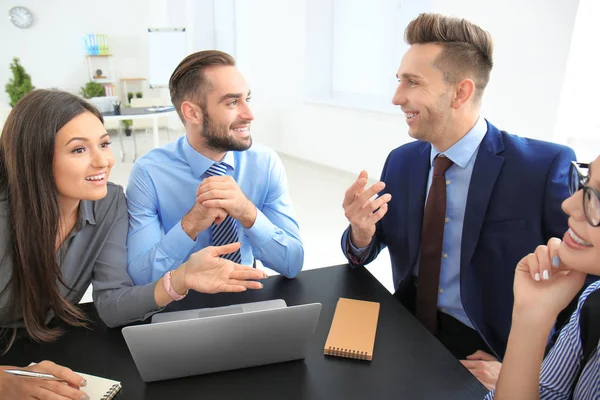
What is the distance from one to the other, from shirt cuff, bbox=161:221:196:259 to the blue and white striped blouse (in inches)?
38.9

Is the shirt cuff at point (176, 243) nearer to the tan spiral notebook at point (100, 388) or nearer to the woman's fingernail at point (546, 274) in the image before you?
the tan spiral notebook at point (100, 388)

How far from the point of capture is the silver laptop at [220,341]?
0.88 metres

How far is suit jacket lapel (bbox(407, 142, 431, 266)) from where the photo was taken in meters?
1.56

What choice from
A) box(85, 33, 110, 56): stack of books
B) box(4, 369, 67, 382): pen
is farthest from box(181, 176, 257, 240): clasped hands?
box(85, 33, 110, 56): stack of books

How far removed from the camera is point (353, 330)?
111cm

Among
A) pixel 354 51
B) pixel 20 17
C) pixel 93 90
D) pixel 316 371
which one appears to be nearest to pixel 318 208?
pixel 354 51

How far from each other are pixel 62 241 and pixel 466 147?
52.2 inches

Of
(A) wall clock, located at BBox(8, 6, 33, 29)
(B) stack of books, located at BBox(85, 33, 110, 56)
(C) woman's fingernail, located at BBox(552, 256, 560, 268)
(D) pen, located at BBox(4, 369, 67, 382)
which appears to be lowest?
(D) pen, located at BBox(4, 369, 67, 382)

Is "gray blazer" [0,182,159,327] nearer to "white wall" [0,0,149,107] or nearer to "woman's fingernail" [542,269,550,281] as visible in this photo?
"woman's fingernail" [542,269,550,281]

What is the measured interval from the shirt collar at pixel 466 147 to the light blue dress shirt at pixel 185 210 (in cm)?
61

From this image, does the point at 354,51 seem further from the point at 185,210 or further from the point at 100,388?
the point at 100,388

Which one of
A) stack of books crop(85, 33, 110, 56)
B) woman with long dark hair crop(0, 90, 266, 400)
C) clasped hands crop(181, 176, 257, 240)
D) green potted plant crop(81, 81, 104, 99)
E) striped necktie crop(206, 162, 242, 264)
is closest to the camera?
woman with long dark hair crop(0, 90, 266, 400)

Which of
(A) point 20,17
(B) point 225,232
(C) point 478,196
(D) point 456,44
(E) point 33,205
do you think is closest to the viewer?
(E) point 33,205

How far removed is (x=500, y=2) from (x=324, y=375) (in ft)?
12.1
